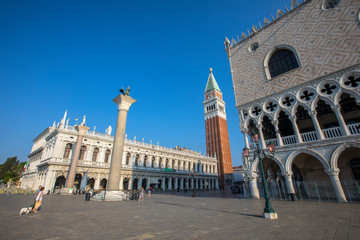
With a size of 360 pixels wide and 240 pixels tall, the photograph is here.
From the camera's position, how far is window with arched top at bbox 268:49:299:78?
15.2 m

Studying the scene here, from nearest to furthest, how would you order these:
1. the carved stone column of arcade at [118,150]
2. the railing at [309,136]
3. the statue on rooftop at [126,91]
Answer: the railing at [309,136] < the carved stone column of arcade at [118,150] < the statue on rooftop at [126,91]

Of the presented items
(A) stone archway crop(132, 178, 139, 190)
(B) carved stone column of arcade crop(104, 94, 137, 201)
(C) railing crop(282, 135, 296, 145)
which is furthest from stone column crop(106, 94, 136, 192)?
(A) stone archway crop(132, 178, 139, 190)

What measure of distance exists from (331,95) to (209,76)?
59.0 meters

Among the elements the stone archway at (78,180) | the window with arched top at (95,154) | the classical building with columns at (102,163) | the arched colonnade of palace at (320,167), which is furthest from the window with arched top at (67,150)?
the arched colonnade of palace at (320,167)

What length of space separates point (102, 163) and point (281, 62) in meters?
30.5

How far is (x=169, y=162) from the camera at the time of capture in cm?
4112

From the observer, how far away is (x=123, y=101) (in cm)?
1658

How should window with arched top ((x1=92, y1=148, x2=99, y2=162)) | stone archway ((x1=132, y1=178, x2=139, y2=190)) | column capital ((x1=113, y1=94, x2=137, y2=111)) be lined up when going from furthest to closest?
1. stone archway ((x1=132, y1=178, x2=139, y2=190))
2. window with arched top ((x1=92, y1=148, x2=99, y2=162))
3. column capital ((x1=113, y1=94, x2=137, y2=111))

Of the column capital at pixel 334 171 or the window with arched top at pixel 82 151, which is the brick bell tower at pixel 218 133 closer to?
the window with arched top at pixel 82 151

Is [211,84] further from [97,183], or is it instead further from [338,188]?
[338,188]

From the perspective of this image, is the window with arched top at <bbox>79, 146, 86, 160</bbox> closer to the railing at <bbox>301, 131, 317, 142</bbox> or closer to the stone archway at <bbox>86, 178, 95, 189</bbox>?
the stone archway at <bbox>86, 178, 95, 189</bbox>

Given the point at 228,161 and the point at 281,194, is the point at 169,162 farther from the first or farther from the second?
the point at 281,194

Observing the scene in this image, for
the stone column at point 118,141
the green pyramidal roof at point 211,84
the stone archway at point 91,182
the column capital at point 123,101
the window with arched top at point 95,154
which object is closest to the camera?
the stone column at point 118,141

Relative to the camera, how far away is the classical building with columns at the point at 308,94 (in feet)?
39.1
